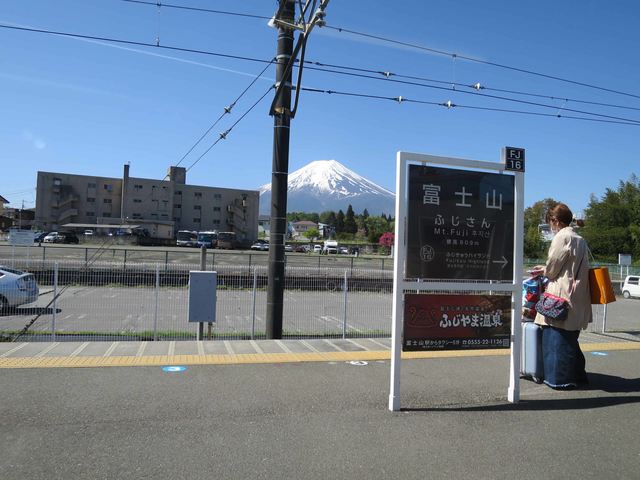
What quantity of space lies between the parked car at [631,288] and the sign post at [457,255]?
27.0 meters

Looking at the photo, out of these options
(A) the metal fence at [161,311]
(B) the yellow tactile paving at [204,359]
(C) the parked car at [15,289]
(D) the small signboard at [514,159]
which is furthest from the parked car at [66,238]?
(D) the small signboard at [514,159]

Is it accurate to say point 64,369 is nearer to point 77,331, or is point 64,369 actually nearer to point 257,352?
point 257,352

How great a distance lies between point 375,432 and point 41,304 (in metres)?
11.9

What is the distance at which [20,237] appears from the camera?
76.6 feet

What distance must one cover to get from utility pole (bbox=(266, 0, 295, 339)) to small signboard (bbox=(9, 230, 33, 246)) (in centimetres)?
1882

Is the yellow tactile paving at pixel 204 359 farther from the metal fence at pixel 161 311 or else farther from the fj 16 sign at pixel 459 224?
the metal fence at pixel 161 311

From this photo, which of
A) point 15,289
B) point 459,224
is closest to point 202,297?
point 459,224

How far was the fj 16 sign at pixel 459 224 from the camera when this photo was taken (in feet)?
15.7

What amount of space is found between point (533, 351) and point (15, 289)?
11887 millimetres

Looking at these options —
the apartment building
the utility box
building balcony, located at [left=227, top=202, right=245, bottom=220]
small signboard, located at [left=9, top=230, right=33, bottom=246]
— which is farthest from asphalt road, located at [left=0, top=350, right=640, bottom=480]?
building balcony, located at [left=227, top=202, right=245, bottom=220]

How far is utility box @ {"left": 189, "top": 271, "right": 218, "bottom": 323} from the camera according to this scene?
329 inches

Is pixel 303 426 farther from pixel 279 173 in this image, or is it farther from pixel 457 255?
pixel 279 173

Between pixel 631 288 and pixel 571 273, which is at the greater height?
pixel 571 273

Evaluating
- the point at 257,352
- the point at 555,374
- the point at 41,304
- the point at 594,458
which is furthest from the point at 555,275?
the point at 41,304
